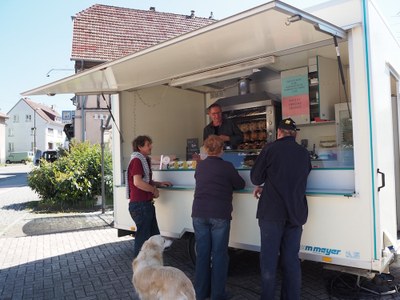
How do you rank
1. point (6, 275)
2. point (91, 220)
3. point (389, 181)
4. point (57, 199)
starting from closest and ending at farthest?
point (389, 181) < point (6, 275) < point (91, 220) < point (57, 199)

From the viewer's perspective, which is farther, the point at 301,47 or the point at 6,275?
the point at 6,275

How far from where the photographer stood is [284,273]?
11.0 ft

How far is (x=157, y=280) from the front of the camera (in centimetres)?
290

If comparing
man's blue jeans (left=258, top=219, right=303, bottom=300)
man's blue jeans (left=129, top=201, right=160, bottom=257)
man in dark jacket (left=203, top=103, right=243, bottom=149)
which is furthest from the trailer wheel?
man's blue jeans (left=258, top=219, right=303, bottom=300)

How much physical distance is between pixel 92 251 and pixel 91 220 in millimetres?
3012

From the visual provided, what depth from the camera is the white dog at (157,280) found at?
2779 millimetres

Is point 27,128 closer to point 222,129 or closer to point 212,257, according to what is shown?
point 222,129

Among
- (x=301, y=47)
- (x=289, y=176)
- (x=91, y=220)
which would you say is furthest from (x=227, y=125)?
(x=91, y=220)

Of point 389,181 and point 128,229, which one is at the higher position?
point 389,181

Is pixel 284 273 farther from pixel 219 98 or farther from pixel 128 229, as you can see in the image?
pixel 219 98

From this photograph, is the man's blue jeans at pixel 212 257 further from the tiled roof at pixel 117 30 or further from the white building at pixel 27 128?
the white building at pixel 27 128

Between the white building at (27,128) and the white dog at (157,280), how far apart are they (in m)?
56.4

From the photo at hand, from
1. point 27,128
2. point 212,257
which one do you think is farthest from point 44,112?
point 212,257

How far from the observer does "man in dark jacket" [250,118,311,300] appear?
10.6ft
